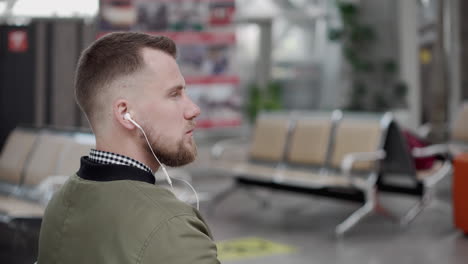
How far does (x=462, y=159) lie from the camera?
18.9 feet

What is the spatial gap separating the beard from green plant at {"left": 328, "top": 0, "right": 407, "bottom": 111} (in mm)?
11352

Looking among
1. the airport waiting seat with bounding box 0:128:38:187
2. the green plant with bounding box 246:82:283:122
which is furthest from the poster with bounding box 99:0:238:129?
the airport waiting seat with bounding box 0:128:38:187

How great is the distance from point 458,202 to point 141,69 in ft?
16.3

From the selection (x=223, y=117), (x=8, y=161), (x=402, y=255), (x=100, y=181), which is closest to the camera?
(x=100, y=181)

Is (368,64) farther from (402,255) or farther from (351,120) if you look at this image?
(402,255)

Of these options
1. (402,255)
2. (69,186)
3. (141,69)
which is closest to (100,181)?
(69,186)

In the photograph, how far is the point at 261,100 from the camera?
37.1 ft

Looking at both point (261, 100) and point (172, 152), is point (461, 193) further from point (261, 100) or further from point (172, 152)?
point (261, 100)

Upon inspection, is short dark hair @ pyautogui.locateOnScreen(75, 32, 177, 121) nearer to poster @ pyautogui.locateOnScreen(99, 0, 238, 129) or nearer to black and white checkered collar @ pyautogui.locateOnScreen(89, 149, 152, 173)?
black and white checkered collar @ pyautogui.locateOnScreen(89, 149, 152, 173)

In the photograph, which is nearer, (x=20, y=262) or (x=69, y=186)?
(x=69, y=186)

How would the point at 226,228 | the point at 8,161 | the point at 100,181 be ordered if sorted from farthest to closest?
the point at 226,228, the point at 8,161, the point at 100,181

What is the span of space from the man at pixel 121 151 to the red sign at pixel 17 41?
4748 millimetres

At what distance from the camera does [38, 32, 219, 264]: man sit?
4.05 feet

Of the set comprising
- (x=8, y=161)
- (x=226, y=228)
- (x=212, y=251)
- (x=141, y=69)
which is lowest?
(x=226, y=228)
